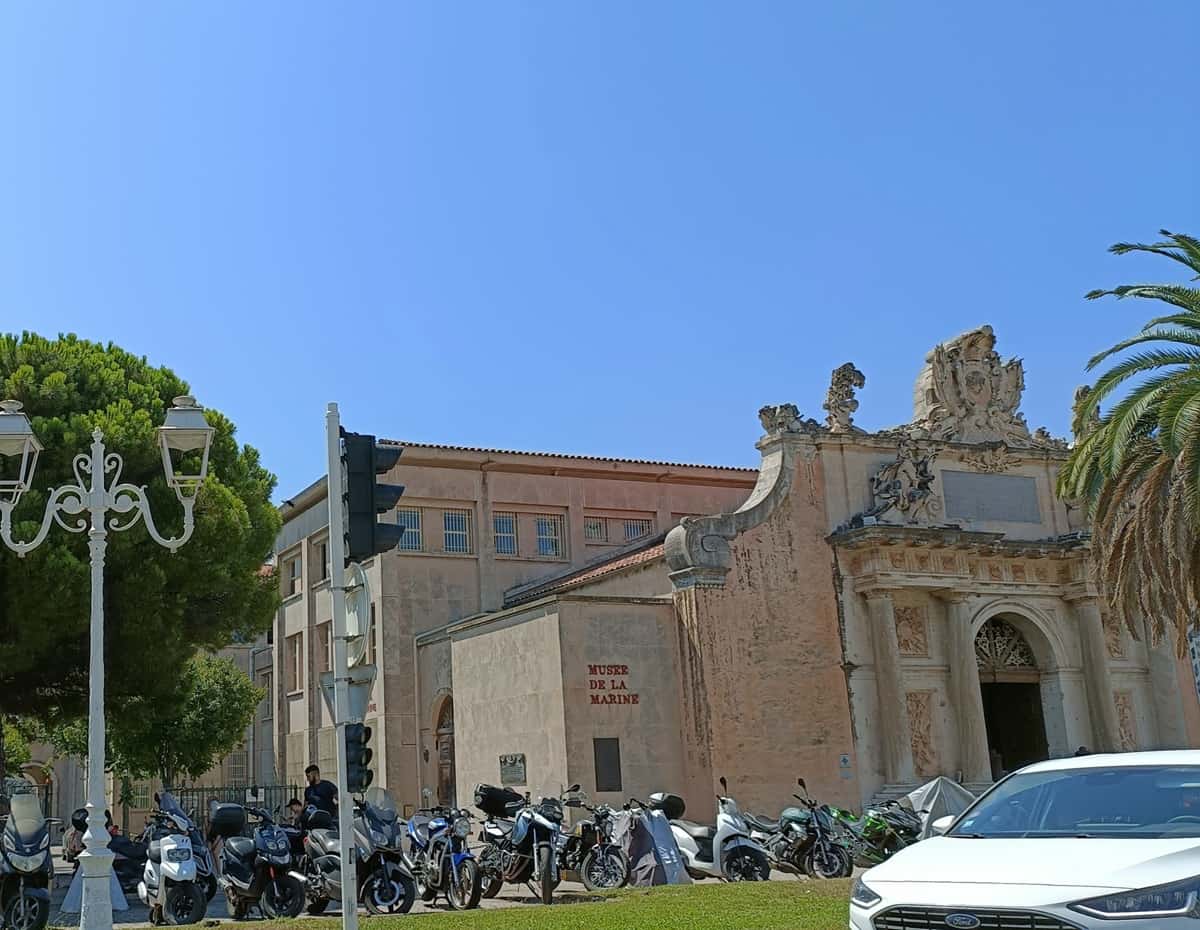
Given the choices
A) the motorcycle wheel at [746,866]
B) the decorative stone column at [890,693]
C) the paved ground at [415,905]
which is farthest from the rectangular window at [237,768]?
Answer: the motorcycle wheel at [746,866]

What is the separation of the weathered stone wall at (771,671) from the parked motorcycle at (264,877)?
10.8 metres

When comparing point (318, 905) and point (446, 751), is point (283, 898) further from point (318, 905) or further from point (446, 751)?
point (446, 751)

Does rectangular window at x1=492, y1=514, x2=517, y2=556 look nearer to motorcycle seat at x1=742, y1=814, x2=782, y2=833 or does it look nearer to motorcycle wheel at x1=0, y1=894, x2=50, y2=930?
motorcycle seat at x1=742, y1=814, x2=782, y2=833

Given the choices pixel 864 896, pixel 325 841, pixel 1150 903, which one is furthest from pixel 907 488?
pixel 1150 903

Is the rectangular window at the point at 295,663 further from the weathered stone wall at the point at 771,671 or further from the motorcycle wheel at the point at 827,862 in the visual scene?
the motorcycle wheel at the point at 827,862

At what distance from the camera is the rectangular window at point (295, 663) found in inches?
1411

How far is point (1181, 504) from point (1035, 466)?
11.4m

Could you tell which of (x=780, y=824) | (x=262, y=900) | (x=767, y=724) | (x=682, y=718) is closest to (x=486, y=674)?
(x=682, y=718)

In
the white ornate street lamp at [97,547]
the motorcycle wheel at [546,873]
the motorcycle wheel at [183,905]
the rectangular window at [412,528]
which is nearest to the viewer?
the white ornate street lamp at [97,547]

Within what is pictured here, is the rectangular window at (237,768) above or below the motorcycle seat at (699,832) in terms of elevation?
above

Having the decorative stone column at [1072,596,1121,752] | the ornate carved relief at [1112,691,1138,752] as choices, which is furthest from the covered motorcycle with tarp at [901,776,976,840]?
the ornate carved relief at [1112,691,1138,752]

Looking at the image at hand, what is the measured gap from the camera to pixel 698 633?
2473 cm

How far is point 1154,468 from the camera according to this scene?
65.3ft

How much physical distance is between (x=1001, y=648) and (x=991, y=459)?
14.3 feet
